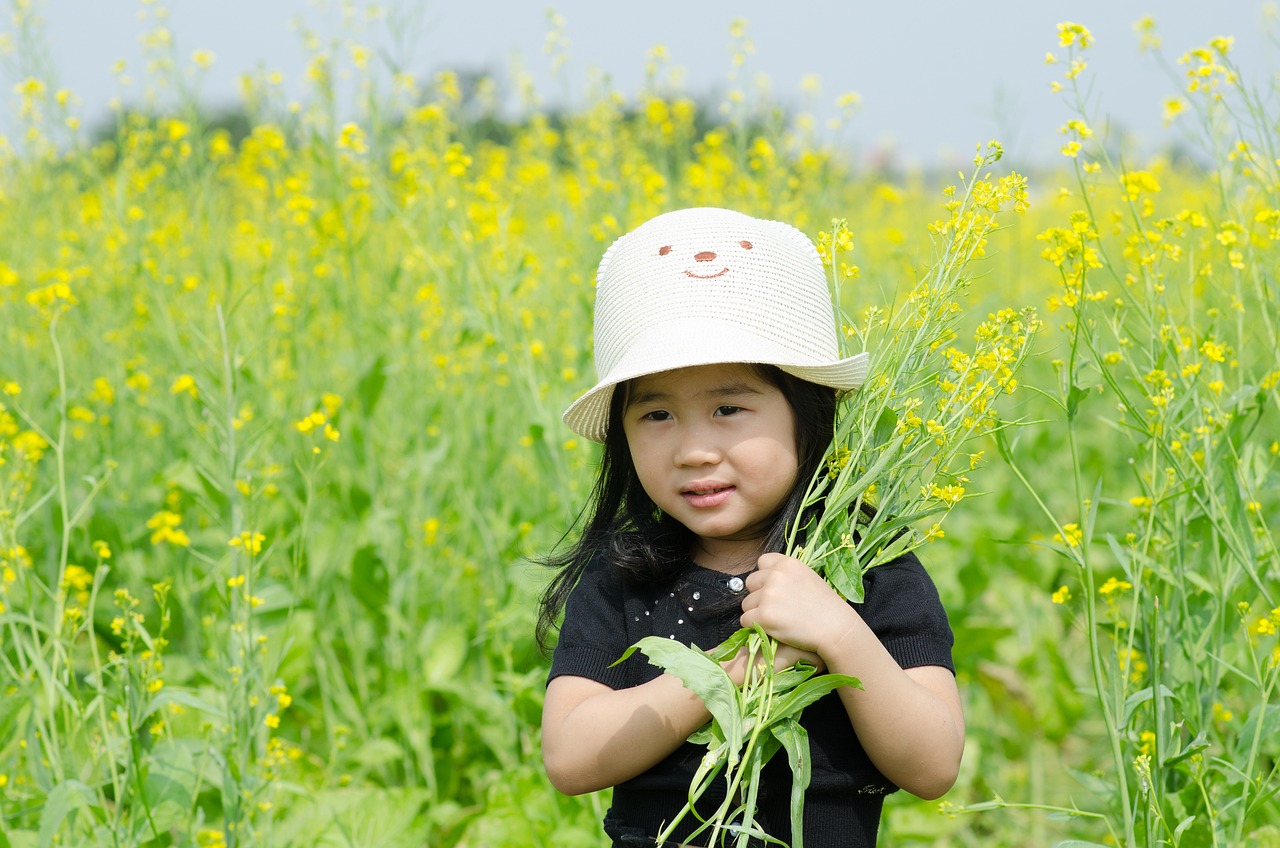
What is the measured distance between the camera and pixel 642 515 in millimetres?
1694

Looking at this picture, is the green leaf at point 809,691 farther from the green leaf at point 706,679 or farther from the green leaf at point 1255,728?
the green leaf at point 1255,728

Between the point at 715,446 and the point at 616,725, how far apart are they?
347 mm

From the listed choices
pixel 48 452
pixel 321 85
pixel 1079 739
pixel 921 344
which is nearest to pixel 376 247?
pixel 321 85

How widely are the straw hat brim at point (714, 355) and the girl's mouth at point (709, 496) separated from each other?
150 mm

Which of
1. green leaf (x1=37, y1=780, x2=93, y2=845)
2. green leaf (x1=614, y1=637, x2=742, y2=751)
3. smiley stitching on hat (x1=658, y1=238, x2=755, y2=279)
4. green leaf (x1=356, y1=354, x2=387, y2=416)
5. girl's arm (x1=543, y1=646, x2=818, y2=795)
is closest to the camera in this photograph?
green leaf (x1=614, y1=637, x2=742, y2=751)

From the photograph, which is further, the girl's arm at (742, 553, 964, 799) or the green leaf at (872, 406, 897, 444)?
the green leaf at (872, 406, 897, 444)

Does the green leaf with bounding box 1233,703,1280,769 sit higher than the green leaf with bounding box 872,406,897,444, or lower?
lower

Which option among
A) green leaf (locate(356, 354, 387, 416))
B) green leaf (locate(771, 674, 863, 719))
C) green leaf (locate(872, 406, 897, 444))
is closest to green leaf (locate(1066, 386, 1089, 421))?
green leaf (locate(872, 406, 897, 444))

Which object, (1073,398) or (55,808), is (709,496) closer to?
(1073,398)

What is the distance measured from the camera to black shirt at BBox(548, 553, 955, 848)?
1.45 metres

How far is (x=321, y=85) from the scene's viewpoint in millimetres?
3191

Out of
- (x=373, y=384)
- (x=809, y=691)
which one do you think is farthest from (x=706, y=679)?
(x=373, y=384)

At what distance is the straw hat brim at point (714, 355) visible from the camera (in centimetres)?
139

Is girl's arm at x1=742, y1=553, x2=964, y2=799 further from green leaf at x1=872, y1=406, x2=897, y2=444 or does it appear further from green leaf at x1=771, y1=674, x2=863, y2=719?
green leaf at x1=872, y1=406, x2=897, y2=444
